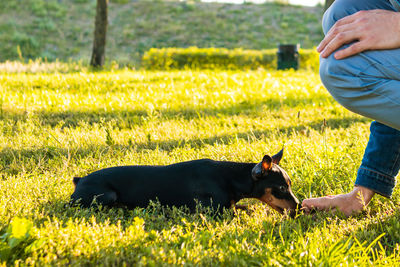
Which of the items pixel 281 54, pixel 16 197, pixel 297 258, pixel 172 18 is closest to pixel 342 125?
pixel 297 258

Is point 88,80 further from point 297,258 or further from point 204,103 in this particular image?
point 297,258

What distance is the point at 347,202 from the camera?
109 inches

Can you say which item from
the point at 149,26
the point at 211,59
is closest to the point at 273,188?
the point at 211,59

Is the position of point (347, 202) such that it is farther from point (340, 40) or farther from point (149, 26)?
point (149, 26)

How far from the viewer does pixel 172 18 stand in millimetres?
25578

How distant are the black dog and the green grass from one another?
16970 millimetres

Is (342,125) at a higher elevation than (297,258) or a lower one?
lower

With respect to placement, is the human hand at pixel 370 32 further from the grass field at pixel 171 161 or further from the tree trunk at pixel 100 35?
the tree trunk at pixel 100 35

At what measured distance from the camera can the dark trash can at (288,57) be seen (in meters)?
13.8

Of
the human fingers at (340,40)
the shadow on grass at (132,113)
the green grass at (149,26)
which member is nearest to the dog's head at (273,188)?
the human fingers at (340,40)

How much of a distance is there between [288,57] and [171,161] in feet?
36.7

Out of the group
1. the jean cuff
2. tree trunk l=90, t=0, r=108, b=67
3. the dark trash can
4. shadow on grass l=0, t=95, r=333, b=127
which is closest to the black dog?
the jean cuff

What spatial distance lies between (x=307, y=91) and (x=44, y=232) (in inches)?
255

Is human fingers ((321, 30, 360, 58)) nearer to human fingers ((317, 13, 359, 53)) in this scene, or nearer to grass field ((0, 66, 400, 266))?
human fingers ((317, 13, 359, 53))
